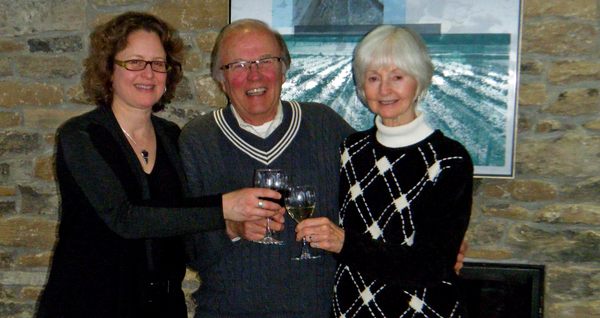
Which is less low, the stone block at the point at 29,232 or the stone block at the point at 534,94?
the stone block at the point at 534,94

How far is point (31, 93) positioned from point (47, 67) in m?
0.17

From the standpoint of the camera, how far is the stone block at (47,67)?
121 inches

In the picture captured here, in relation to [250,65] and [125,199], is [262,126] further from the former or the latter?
[125,199]

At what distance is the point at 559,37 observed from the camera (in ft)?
8.79

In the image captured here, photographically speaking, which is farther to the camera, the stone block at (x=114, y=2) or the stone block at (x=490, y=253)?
the stone block at (x=114, y=2)

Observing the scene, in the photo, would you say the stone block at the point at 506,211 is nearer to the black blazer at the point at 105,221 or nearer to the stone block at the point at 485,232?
the stone block at the point at 485,232

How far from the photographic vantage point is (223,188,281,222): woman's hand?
168 cm

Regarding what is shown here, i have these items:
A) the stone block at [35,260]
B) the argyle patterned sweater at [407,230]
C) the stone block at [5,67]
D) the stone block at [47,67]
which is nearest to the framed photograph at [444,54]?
the stone block at [47,67]

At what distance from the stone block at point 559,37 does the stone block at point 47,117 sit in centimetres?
239

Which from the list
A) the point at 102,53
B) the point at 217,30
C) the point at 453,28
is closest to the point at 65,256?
the point at 102,53

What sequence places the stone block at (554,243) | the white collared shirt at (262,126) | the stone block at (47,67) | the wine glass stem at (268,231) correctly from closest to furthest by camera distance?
the wine glass stem at (268,231) < the white collared shirt at (262,126) < the stone block at (554,243) < the stone block at (47,67)

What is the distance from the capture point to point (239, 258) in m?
1.87

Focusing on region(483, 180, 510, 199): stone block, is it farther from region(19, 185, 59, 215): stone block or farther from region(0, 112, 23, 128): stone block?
region(0, 112, 23, 128): stone block

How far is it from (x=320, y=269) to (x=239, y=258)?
→ 277mm
